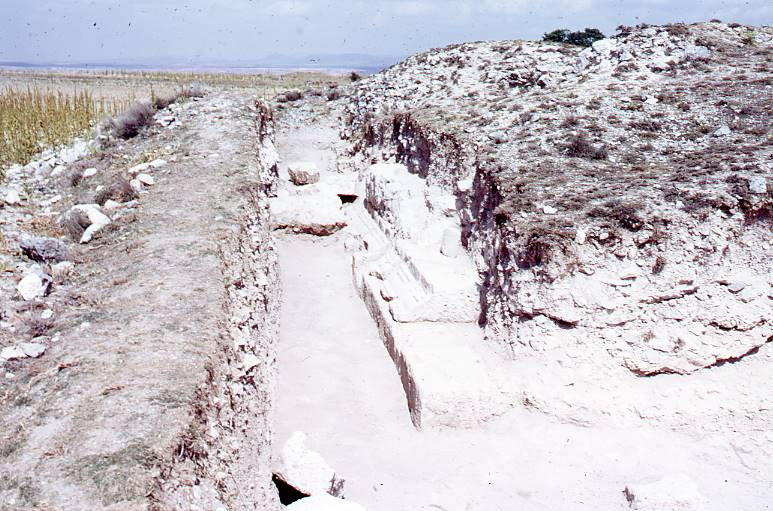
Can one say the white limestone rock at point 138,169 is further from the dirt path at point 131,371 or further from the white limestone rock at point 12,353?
the white limestone rock at point 12,353

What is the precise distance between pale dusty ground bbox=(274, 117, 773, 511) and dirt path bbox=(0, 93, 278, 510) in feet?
3.42

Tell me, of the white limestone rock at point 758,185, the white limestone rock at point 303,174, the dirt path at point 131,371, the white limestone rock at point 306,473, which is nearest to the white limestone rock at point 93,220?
the dirt path at point 131,371

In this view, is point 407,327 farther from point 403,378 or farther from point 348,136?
point 348,136

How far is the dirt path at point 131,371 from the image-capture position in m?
3.44

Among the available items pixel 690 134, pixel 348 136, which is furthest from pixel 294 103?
pixel 690 134

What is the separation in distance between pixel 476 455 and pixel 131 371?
362 cm

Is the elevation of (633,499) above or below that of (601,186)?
below

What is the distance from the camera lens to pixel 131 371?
14.5 ft

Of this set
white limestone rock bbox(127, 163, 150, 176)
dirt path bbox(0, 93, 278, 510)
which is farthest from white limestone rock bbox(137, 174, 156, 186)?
dirt path bbox(0, 93, 278, 510)

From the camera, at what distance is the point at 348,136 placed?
1903 cm

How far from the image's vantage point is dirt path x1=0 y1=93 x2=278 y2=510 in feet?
11.3

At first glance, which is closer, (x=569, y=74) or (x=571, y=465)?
(x=571, y=465)

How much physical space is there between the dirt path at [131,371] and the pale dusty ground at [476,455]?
104cm

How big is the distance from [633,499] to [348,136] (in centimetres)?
1546
